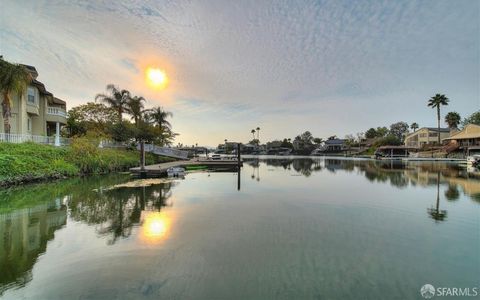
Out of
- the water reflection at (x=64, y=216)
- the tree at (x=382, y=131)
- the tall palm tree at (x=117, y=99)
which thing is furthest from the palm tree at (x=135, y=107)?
the tree at (x=382, y=131)

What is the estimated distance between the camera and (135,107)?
39.6 metres

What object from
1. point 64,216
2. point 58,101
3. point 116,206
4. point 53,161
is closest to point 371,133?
point 58,101

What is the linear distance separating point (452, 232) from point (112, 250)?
11624mm

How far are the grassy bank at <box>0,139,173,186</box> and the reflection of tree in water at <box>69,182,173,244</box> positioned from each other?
22.3 feet

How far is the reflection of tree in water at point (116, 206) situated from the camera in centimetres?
929

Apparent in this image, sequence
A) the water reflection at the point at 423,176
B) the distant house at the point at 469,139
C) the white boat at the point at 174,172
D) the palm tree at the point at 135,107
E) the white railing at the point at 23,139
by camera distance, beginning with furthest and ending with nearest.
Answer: the distant house at the point at 469,139 → the palm tree at the point at 135,107 → the white boat at the point at 174,172 → the white railing at the point at 23,139 → the water reflection at the point at 423,176

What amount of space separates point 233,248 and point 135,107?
37.9m

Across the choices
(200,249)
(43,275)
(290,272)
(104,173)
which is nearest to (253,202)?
(200,249)

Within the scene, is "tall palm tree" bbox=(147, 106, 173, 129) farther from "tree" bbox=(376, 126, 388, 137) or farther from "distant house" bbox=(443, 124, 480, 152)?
"tree" bbox=(376, 126, 388, 137)

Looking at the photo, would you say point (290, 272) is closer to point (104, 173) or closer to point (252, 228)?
point (252, 228)

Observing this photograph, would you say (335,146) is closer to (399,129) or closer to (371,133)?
(371,133)

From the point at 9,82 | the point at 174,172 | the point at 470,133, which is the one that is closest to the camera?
the point at 9,82

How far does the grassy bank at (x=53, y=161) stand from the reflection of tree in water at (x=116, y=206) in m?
6.80

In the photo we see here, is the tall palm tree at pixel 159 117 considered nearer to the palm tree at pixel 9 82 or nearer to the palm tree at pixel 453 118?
the palm tree at pixel 9 82
